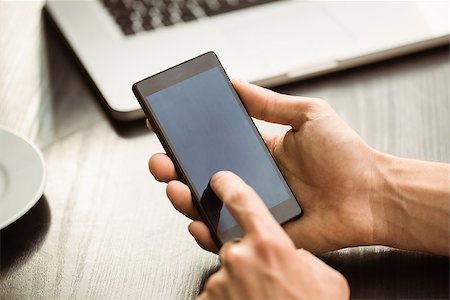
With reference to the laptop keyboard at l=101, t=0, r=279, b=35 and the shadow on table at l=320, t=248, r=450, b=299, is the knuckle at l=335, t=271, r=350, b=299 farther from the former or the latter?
the laptop keyboard at l=101, t=0, r=279, b=35

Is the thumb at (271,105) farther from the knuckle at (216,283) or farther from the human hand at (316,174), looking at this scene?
the knuckle at (216,283)

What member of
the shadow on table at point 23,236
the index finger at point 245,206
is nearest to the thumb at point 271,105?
the index finger at point 245,206

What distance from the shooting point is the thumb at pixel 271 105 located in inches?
29.5

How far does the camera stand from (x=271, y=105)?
76cm

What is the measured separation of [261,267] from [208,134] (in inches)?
7.0

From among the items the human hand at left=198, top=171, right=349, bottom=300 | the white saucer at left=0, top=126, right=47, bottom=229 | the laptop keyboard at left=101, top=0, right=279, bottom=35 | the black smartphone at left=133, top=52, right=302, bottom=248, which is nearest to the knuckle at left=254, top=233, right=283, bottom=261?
the human hand at left=198, top=171, right=349, bottom=300

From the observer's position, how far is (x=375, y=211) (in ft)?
2.40

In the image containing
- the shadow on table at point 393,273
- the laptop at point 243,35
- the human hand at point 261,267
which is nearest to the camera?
the human hand at point 261,267

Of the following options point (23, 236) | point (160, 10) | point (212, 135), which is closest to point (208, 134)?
point (212, 135)

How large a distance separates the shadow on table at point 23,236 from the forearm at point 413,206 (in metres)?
0.33

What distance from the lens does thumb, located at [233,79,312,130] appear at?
750mm

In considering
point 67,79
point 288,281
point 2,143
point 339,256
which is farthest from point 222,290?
point 67,79

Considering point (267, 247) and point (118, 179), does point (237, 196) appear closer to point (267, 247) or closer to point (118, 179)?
point (267, 247)

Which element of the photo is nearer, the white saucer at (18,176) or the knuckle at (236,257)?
the knuckle at (236,257)
